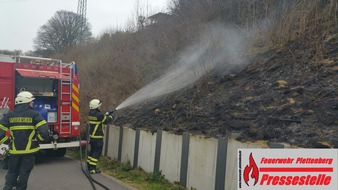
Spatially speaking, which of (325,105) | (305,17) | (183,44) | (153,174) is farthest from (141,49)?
(325,105)

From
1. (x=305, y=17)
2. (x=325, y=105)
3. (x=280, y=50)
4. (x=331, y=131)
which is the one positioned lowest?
(x=331, y=131)

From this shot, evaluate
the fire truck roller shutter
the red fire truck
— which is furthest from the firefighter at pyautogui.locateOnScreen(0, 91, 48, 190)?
the fire truck roller shutter

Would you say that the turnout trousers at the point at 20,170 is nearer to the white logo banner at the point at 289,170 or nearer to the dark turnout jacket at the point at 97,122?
the dark turnout jacket at the point at 97,122

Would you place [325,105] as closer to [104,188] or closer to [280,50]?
[280,50]

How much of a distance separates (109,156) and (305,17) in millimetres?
6334

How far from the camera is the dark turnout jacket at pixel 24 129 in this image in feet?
16.8

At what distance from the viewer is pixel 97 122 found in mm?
7520

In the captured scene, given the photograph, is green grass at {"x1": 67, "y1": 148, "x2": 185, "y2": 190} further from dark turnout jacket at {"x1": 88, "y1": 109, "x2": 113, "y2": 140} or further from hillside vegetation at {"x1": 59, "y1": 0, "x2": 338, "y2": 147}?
hillside vegetation at {"x1": 59, "y1": 0, "x2": 338, "y2": 147}

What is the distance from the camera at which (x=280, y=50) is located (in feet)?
26.6

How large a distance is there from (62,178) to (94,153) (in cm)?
94

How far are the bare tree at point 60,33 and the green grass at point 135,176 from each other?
106 ft

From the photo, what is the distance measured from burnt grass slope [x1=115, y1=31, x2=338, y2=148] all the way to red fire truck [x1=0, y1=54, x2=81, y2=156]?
1533 millimetres

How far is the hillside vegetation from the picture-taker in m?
5.32

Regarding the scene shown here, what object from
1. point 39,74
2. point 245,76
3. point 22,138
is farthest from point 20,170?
point 245,76
